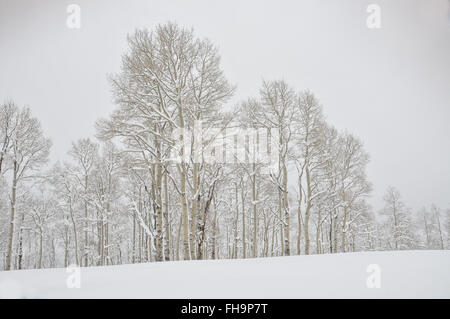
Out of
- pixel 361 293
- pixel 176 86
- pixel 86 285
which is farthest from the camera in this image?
pixel 176 86

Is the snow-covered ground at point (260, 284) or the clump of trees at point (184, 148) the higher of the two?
the clump of trees at point (184, 148)

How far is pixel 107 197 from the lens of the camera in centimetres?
1806

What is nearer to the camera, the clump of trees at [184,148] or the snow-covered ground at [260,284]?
the snow-covered ground at [260,284]

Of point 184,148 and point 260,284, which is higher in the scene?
point 184,148

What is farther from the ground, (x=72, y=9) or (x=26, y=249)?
(x=72, y=9)

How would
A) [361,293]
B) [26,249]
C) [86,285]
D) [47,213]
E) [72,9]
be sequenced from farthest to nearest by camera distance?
[26,249], [47,213], [72,9], [86,285], [361,293]

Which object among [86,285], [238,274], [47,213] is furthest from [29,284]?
[47,213]

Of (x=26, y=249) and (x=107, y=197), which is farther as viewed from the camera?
(x=26, y=249)

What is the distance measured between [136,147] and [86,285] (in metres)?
8.96

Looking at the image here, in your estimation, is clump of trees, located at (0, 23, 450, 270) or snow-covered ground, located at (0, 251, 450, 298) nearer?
snow-covered ground, located at (0, 251, 450, 298)

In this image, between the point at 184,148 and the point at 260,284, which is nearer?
the point at 260,284

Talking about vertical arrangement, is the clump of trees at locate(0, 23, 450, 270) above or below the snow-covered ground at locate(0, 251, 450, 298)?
above
